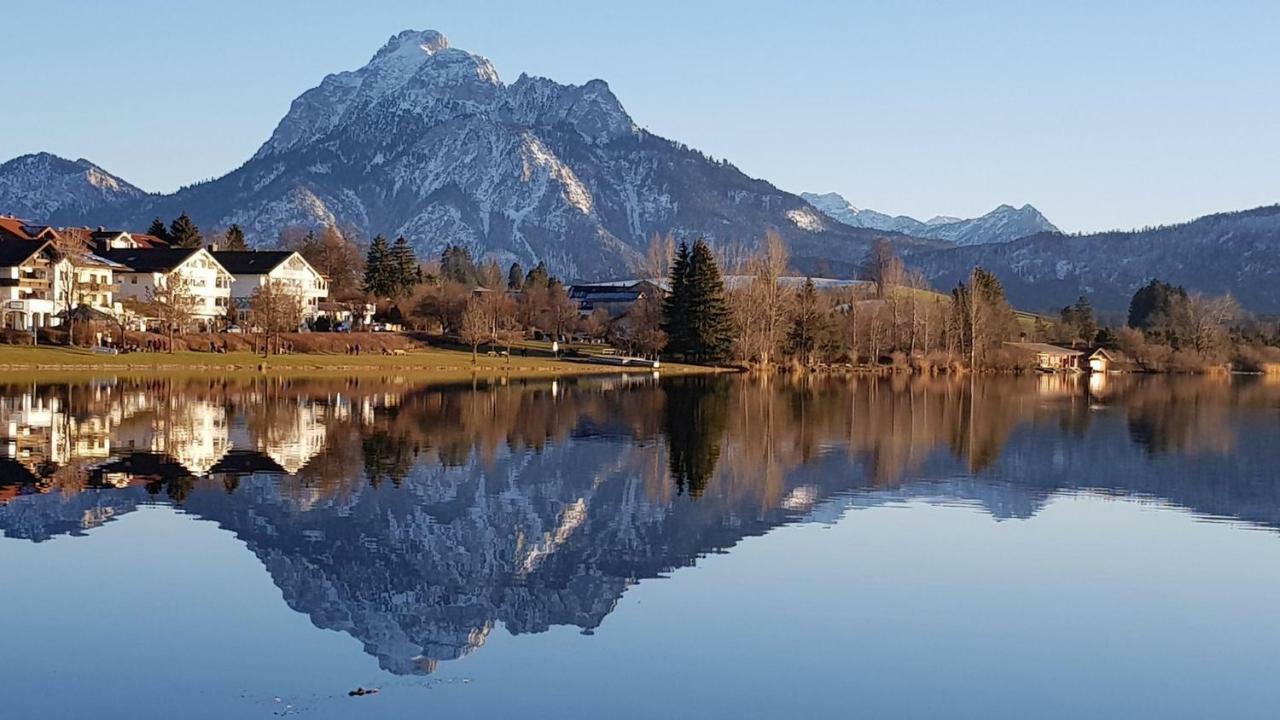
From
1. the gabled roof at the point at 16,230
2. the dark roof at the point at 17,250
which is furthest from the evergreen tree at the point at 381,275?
the dark roof at the point at 17,250

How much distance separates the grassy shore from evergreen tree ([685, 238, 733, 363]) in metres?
2.43

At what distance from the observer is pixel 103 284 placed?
97.8m

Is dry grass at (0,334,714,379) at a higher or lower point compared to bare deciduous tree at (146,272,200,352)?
lower

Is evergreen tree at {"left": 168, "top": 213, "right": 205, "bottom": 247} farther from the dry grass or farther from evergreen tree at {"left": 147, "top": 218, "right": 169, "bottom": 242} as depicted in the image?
the dry grass

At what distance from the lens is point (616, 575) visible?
786 inches

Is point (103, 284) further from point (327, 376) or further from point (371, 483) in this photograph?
point (371, 483)

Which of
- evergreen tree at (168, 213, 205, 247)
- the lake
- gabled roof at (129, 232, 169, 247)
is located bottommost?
the lake

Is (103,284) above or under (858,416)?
above

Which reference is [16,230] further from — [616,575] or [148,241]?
[616,575]

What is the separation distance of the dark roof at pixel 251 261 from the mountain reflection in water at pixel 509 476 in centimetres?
4856

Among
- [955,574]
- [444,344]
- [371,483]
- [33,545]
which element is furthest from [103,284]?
[955,574]

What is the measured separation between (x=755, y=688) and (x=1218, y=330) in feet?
518

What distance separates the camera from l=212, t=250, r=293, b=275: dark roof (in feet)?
366

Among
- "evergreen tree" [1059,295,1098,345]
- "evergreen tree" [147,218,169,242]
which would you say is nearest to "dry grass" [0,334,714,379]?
"evergreen tree" [147,218,169,242]
